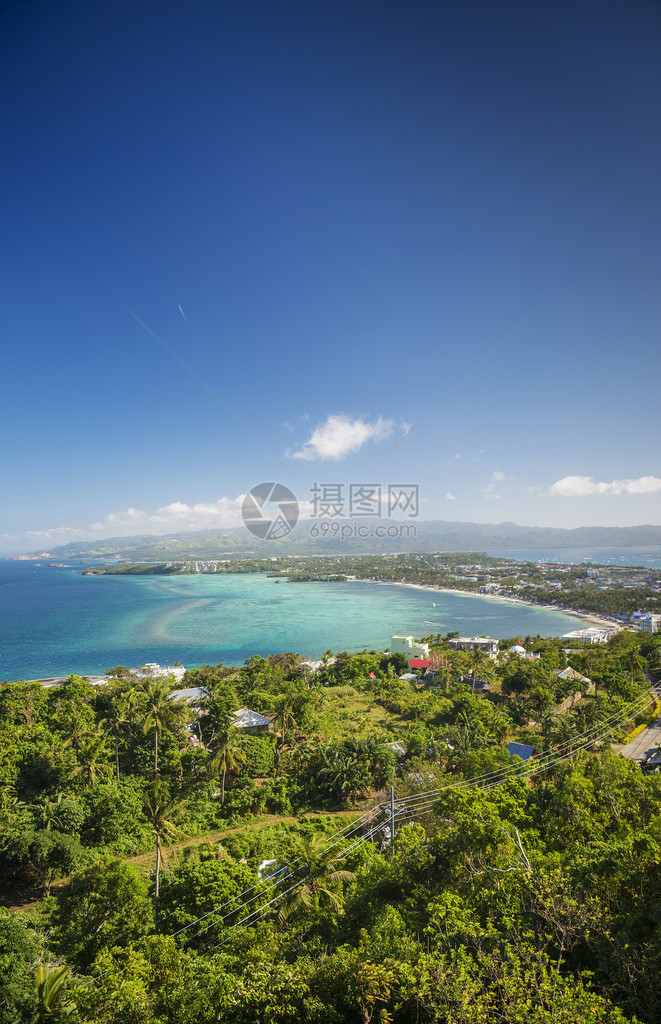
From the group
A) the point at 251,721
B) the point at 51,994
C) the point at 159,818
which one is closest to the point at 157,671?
the point at 251,721

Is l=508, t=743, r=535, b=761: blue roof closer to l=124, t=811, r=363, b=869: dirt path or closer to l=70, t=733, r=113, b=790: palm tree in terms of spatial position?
l=124, t=811, r=363, b=869: dirt path

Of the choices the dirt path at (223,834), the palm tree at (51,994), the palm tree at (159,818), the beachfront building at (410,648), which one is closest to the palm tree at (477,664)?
the beachfront building at (410,648)

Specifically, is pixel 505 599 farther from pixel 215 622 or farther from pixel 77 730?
pixel 77 730

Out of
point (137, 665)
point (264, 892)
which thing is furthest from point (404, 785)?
point (137, 665)

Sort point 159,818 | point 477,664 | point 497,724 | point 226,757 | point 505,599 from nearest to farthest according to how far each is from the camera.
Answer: point 159,818 → point 226,757 → point 497,724 → point 477,664 → point 505,599

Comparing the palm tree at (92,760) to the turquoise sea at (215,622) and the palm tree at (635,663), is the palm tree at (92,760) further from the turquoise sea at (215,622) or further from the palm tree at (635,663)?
the palm tree at (635,663)

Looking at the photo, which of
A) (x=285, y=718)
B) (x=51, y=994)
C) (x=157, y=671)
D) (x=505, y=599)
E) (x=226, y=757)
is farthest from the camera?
(x=505, y=599)

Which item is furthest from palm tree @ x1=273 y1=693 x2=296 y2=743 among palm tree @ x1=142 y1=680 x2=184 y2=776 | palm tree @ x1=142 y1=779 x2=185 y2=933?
palm tree @ x1=142 y1=779 x2=185 y2=933
